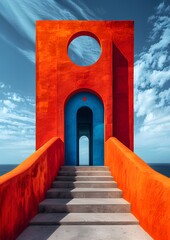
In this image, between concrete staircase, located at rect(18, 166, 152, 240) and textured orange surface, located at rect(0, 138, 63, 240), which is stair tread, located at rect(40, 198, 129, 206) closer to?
concrete staircase, located at rect(18, 166, 152, 240)

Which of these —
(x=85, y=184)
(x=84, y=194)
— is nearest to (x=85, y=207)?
(x=84, y=194)

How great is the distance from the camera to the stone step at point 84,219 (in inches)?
167

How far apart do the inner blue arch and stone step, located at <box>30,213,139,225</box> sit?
4.46 meters

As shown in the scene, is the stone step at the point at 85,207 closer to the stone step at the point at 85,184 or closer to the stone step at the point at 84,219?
the stone step at the point at 84,219

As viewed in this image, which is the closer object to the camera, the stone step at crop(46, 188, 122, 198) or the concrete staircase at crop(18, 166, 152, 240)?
the concrete staircase at crop(18, 166, 152, 240)

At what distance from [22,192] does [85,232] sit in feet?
3.96

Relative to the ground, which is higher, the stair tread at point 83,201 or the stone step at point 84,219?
the stair tread at point 83,201

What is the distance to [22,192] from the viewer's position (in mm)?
3979

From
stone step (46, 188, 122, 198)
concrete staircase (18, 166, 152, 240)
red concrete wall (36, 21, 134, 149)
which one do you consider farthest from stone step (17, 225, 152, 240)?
red concrete wall (36, 21, 134, 149)

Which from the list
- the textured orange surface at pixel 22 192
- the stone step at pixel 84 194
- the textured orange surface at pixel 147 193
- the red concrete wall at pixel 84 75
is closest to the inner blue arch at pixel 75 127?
the red concrete wall at pixel 84 75

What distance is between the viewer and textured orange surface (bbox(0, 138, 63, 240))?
329 cm

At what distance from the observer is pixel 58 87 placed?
29.4 feet

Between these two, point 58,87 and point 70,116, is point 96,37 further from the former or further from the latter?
point 70,116

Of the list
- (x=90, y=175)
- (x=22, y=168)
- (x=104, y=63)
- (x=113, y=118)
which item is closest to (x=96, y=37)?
(x=104, y=63)
